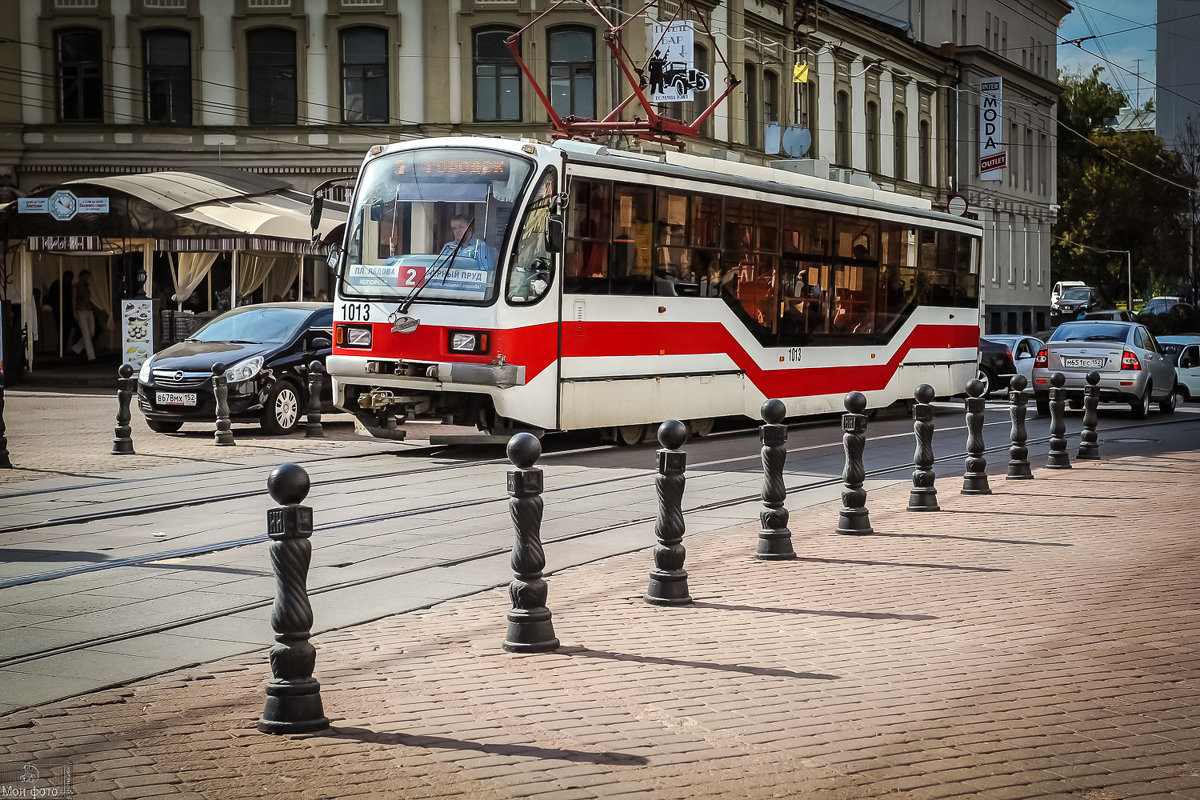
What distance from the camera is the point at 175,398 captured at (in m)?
19.0

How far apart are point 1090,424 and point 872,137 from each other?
36.3 m

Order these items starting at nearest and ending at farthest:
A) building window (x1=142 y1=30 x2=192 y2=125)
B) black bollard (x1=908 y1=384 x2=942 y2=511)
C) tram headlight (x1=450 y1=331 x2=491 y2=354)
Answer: black bollard (x1=908 y1=384 x2=942 y2=511) < tram headlight (x1=450 y1=331 x2=491 y2=354) < building window (x1=142 y1=30 x2=192 y2=125)

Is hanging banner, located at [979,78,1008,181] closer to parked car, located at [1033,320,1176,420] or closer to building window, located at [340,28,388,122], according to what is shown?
building window, located at [340,28,388,122]

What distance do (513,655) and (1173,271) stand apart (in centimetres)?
6233

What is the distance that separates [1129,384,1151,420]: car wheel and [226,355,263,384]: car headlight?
1493 cm

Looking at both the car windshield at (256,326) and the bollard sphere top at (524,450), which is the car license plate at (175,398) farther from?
the bollard sphere top at (524,450)

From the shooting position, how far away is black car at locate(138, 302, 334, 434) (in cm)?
1903

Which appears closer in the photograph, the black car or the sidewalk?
the sidewalk

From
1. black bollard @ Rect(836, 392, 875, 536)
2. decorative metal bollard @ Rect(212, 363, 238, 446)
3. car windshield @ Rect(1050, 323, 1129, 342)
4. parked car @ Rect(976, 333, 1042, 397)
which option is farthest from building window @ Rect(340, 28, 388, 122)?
black bollard @ Rect(836, 392, 875, 536)

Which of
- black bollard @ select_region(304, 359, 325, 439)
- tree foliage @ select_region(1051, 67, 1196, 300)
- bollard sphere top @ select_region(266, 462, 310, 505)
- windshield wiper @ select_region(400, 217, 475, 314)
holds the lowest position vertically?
black bollard @ select_region(304, 359, 325, 439)

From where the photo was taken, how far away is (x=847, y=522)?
1130cm

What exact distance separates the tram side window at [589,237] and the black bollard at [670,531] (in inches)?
329

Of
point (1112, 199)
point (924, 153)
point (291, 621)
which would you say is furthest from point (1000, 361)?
point (1112, 199)

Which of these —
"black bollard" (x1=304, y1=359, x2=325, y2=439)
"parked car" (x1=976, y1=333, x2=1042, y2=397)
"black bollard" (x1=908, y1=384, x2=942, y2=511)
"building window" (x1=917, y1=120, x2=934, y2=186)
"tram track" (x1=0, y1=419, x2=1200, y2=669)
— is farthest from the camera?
"building window" (x1=917, y1=120, x2=934, y2=186)
